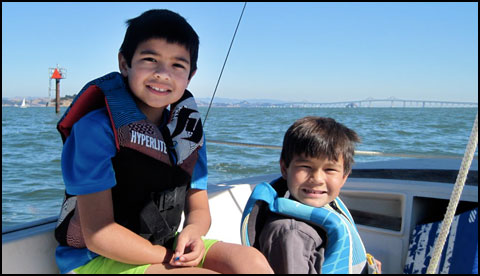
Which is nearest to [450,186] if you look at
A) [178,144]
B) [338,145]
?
[338,145]

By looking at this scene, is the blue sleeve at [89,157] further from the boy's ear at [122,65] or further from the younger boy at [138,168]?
the boy's ear at [122,65]

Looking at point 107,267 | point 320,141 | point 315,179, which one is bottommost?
point 107,267

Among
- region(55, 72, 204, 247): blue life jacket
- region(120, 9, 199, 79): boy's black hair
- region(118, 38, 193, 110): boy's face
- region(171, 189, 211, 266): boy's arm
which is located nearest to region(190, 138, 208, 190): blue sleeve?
region(171, 189, 211, 266): boy's arm

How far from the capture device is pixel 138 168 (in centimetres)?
123

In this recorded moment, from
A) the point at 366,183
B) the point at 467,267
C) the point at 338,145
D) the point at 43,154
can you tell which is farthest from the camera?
the point at 43,154

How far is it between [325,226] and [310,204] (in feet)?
0.27

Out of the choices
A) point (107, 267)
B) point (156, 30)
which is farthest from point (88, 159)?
point (156, 30)

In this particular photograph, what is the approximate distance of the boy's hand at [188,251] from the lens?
117cm

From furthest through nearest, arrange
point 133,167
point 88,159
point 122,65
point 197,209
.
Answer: point 197,209, point 122,65, point 133,167, point 88,159

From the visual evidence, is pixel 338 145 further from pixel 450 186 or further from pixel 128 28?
pixel 450 186

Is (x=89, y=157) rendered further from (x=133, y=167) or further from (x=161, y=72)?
(x=161, y=72)

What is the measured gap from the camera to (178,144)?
1.36m

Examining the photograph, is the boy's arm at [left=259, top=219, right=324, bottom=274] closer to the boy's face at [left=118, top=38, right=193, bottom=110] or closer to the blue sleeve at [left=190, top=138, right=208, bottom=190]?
the blue sleeve at [left=190, top=138, right=208, bottom=190]

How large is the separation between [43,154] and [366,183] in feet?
27.4
